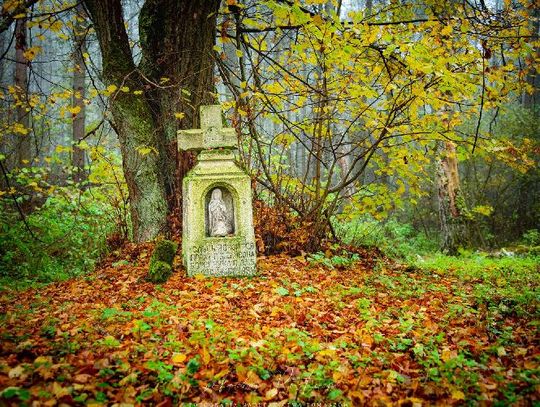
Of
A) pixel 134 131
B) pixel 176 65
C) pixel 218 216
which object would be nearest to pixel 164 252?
pixel 218 216

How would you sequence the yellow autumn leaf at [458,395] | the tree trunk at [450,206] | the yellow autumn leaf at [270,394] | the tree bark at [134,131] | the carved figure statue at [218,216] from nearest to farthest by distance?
the yellow autumn leaf at [458,395] → the yellow autumn leaf at [270,394] → the carved figure statue at [218,216] → the tree bark at [134,131] → the tree trunk at [450,206]

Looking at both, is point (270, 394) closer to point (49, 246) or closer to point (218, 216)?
point (218, 216)

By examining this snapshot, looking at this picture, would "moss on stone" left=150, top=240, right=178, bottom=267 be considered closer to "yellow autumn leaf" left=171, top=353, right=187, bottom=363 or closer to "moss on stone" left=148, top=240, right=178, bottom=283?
"moss on stone" left=148, top=240, right=178, bottom=283

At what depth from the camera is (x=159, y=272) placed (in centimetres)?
464

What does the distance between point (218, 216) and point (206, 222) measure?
209 millimetres

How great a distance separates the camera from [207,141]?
516 cm

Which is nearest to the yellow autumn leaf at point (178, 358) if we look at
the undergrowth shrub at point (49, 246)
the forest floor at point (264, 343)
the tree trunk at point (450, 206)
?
the forest floor at point (264, 343)

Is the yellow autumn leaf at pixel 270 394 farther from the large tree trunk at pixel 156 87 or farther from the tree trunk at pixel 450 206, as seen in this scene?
the tree trunk at pixel 450 206

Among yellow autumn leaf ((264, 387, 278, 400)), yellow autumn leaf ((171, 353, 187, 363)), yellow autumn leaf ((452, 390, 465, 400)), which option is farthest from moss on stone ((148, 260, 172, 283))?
yellow autumn leaf ((452, 390, 465, 400))

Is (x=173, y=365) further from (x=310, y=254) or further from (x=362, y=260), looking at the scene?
(x=362, y=260)

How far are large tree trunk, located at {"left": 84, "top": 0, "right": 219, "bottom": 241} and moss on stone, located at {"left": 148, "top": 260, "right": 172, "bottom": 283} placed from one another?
1546mm

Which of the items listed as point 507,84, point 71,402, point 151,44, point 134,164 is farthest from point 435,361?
point 151,44

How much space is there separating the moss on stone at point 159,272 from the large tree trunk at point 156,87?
1.55 metres

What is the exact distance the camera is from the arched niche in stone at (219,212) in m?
5.11
